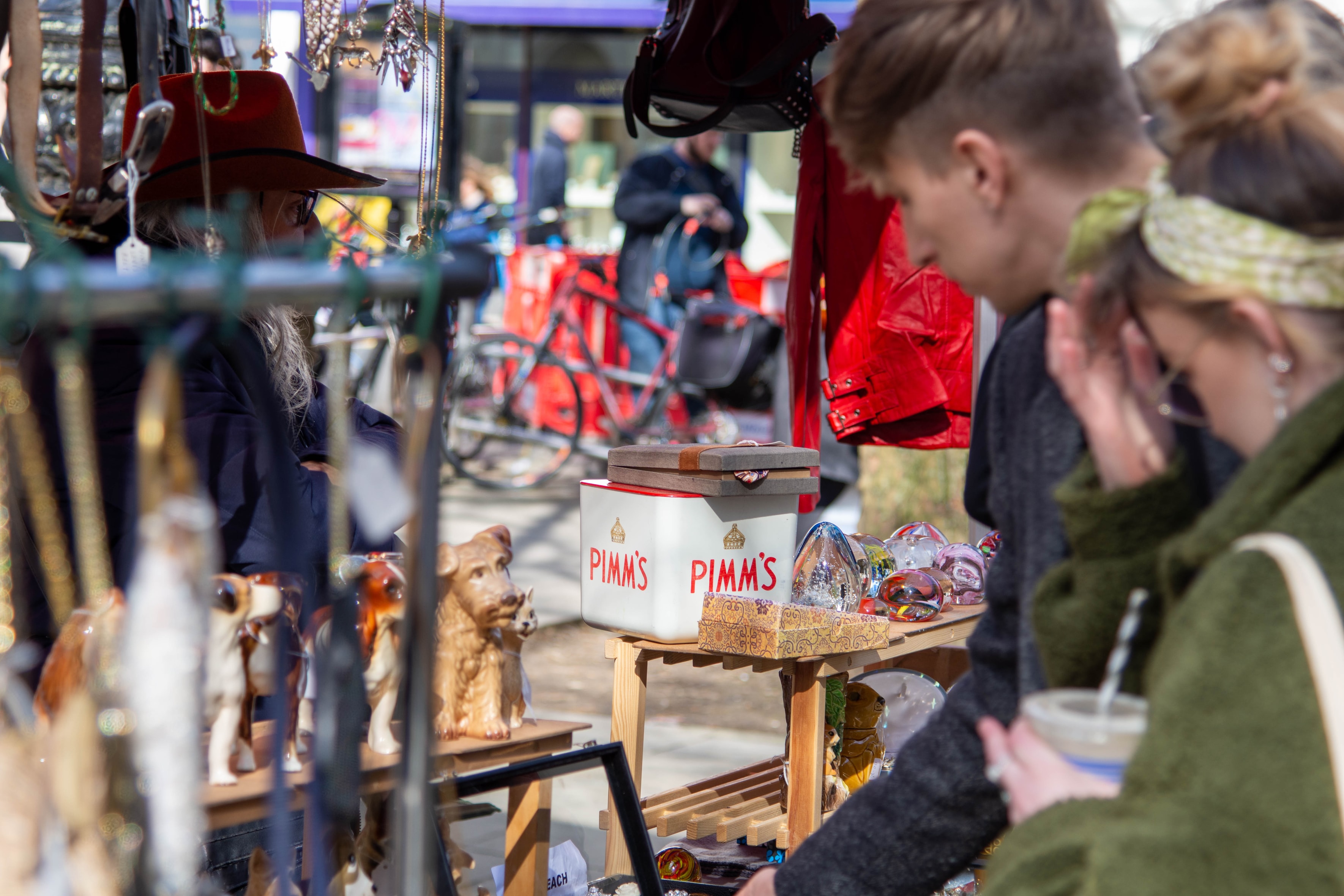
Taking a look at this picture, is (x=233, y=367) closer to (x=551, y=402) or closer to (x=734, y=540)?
(x=734, y=540)

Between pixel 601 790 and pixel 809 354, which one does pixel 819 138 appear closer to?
pixel 809 354

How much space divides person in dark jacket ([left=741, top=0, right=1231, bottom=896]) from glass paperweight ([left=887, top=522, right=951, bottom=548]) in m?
1.23

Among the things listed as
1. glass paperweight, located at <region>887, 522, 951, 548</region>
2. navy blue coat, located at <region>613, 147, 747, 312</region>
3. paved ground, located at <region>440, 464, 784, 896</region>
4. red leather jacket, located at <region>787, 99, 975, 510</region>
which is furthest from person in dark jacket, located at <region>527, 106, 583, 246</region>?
glass paperweight, located at <region>887, 522, 951, 548</region>

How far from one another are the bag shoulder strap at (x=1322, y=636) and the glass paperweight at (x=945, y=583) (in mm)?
1526

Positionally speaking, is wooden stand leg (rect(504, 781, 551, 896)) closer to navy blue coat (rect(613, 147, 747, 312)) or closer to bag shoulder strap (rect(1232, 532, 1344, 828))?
bag shoulder strap (rect(1232, 532, 1344, 828))

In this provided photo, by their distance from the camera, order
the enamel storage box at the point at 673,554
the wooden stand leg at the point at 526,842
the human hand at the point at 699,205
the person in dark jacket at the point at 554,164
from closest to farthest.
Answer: the wooden stand leg at the point at 526,842
the enamel storage box at the point at 673,554
the human hand at the point at 699,205
the person in dark jacket at the point at 554,164

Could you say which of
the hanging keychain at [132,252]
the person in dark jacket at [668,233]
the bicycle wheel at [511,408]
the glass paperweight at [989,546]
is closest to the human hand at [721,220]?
the person in dark jacket at [668,233]

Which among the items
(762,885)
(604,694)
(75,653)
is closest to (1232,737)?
(762,885)

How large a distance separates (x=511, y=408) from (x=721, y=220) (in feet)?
5.70

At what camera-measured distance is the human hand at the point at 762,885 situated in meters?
1.47

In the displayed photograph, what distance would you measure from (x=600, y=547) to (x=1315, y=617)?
4.86 feet

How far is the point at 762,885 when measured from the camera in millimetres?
1484

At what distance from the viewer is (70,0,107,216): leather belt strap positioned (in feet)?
5.47

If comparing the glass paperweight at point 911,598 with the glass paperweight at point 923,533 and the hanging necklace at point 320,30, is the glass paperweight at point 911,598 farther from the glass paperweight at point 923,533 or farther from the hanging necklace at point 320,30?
the hanging necklace at point 320,30
